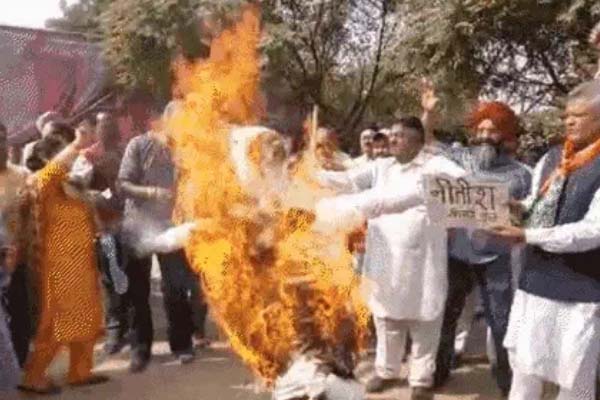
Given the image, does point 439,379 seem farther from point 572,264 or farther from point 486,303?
point 572,264

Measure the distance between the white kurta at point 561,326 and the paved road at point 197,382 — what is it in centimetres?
203

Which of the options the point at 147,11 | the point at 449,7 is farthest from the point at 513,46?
the point at 147,11

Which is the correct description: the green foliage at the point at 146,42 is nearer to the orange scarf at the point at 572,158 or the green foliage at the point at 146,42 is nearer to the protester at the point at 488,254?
the protester at the point at 488,254

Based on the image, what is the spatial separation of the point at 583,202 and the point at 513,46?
38.0 ft

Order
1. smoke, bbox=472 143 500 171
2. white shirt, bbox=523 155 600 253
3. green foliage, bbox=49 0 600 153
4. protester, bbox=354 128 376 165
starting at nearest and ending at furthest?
white shirt, bbox=523 155 600 253
smoke, bbox=472 143 500 171
protester, bbox=354 128 376 165
green foliage, bbox=49 0 600 153

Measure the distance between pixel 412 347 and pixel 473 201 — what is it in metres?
2.17

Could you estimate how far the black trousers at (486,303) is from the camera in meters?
6.22

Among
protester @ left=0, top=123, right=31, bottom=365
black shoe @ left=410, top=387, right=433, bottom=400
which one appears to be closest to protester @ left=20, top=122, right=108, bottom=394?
protester @ left=0, top=123, right=31, bottom=365

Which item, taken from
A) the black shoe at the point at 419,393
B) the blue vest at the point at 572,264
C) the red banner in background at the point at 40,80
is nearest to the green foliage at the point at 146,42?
the red banner in background at the point at 40,80

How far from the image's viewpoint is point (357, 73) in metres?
22.7

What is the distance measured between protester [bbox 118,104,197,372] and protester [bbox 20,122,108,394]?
1.54ft

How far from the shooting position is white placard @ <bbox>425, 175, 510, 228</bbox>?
425cm

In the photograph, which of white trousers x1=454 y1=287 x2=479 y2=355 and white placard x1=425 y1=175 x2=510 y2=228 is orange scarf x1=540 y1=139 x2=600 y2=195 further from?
white trousers x1=454 y1=287 x2=479 y2=355

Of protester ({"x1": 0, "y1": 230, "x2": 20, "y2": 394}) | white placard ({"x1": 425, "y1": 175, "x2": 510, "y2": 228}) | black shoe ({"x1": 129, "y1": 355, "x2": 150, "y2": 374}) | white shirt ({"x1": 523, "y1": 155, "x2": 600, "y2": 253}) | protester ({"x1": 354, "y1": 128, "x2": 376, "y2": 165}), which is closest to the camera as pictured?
white shirt ({"x1": 523, "y1": 155, "x2": 600, "y2": 253})
